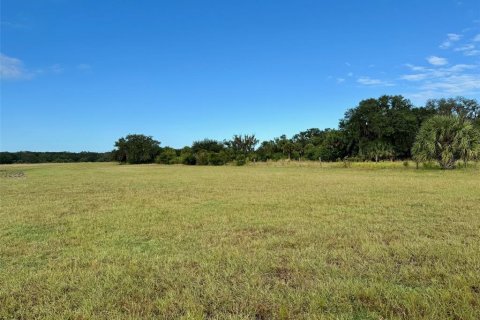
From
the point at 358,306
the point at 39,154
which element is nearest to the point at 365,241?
the point at 358,306

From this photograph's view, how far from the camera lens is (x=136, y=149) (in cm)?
7538

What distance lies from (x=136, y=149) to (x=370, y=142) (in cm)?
4585

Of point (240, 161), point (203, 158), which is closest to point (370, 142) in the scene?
point (240, 161)

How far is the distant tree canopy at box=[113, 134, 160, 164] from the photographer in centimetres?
7544

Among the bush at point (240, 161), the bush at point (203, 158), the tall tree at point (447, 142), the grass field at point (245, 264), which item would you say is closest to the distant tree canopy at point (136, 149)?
the bush at point (203, 158)

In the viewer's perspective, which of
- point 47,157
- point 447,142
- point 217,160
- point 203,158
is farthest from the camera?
point 47,157

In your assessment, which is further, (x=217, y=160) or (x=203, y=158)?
(x=203, y=158)

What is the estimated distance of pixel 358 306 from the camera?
12.6ft

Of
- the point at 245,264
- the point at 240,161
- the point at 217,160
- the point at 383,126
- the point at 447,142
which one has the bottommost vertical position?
the point at 245,264

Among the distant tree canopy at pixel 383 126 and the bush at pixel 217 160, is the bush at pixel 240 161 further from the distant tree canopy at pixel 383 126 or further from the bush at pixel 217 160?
the distant tree canopy at pixel 383 126

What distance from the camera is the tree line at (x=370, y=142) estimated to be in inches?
1163

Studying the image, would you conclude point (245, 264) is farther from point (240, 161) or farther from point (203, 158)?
point (203, 158)

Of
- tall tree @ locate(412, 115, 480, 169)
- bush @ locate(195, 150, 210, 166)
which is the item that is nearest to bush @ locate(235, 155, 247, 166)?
bush @ locate(195, 150, 210, 166)

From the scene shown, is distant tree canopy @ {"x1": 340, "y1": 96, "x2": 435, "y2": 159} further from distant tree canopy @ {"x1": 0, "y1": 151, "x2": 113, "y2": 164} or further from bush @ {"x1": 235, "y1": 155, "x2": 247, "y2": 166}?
distant tree canopy @ {"x1": 0, "y1": 151, "x2": 113, "y2": 164}
